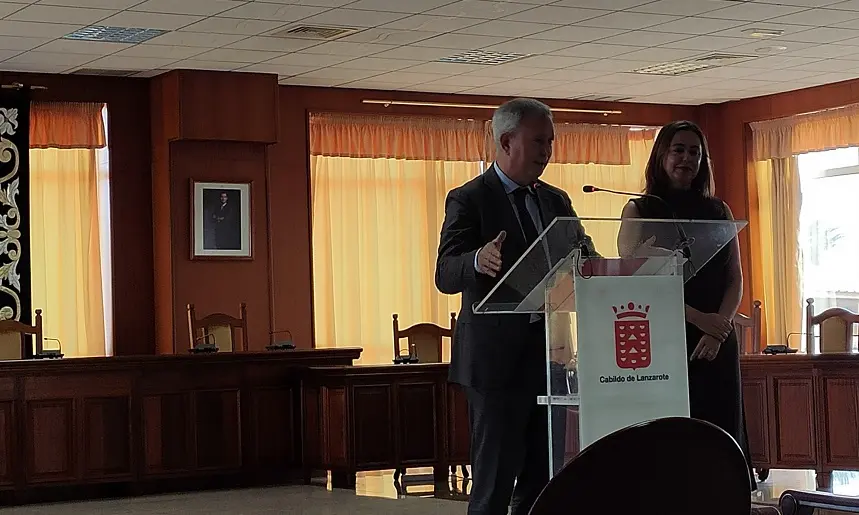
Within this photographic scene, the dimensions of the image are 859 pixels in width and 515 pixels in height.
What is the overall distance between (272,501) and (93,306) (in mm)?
3234

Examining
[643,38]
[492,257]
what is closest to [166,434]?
[643,38]

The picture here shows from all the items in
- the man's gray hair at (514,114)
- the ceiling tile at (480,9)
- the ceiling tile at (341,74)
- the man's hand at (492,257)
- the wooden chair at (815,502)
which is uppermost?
the ceiling tile at (341,74)

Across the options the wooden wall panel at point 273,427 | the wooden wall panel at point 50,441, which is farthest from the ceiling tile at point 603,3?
the wooden wall panel at point 50,441

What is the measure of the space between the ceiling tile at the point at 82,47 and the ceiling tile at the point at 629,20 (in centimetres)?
332

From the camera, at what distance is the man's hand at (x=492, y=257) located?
304 cm

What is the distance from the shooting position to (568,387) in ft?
9.76

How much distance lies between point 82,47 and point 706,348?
6565 millimetres

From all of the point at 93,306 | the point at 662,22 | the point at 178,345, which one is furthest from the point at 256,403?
the point at 662,22

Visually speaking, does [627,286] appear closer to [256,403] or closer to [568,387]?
[568,387]

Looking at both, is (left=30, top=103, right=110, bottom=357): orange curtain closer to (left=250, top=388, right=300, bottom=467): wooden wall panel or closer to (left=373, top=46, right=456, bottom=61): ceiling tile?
(left=250, top=388, right=300, bottom=467): wooden wall panel

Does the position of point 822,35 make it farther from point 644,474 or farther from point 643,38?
point 644,474

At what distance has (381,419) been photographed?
875 centimetres

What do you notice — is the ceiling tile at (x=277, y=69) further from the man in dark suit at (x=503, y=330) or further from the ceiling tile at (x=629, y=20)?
the man in dark suit at (x=503, y=330)

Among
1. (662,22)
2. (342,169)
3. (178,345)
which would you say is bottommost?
(178,345)
